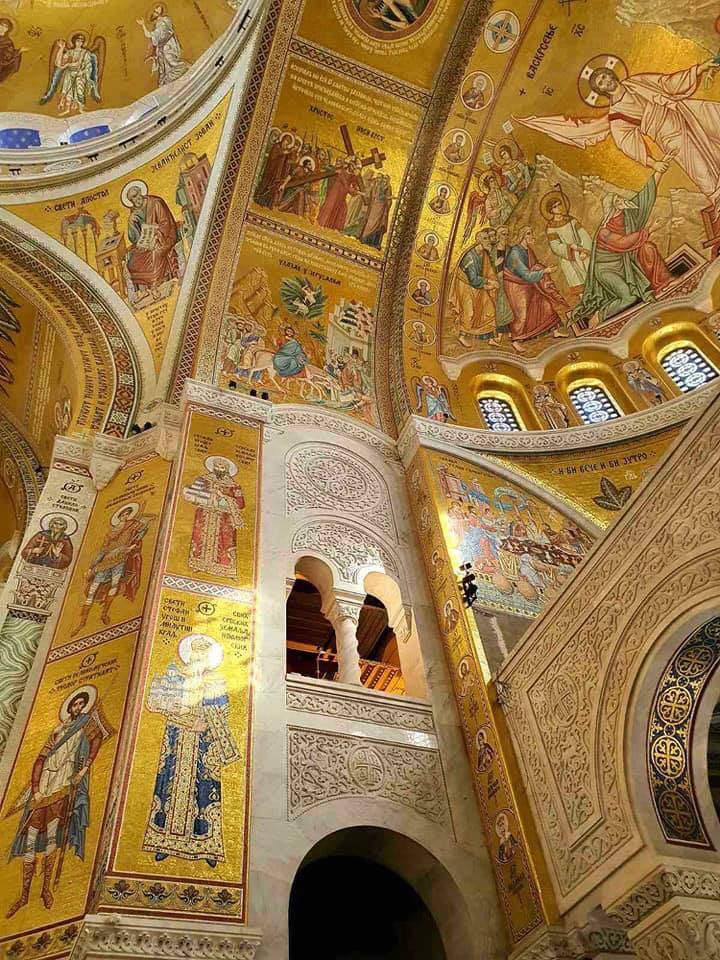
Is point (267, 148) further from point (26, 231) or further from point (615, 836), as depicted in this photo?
point (615, 836)

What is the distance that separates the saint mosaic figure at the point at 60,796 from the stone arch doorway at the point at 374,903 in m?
1.83

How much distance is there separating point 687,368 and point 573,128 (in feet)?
14.8

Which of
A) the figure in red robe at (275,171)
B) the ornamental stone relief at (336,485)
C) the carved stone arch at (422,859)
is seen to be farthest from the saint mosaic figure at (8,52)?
the carved stone arch at (422,859)

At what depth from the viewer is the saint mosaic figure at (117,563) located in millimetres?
7781

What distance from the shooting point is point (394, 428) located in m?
10.9

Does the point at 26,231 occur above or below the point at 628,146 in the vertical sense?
below

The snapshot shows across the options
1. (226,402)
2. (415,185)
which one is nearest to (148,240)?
(226,402)

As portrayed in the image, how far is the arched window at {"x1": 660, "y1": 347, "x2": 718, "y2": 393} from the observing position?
1189cm

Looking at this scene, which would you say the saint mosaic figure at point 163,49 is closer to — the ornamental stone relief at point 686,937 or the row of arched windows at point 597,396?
the row of arched windows at point 597,396

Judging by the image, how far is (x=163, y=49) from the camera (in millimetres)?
12031

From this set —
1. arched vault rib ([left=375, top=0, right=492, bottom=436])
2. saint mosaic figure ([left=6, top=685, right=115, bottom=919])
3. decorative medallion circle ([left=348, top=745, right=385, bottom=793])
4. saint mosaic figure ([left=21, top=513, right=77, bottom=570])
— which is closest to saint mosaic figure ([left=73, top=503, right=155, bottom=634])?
saint mosaic figure ([left=21, top=513, right=77, bottom=570])

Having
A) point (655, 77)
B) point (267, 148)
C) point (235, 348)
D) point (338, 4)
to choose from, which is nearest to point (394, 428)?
point (235, 348)

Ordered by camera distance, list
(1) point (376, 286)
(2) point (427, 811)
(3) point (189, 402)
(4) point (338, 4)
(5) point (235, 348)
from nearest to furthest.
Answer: (2) point (427, 811), (3) point (189, 402), (5) point (235, 348), (4) point (338, 4), (1) point (376, 286)

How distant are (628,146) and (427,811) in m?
11.2
